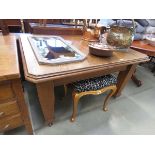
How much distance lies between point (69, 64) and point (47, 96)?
1.06 feet

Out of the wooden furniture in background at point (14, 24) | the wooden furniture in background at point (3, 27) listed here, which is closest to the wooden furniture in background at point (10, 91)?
the wooden furniture in background at point (3, 27)

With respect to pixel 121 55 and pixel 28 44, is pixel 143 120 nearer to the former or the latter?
pixel 121 55

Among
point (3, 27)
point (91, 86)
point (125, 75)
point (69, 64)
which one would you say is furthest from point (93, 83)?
point (3, 27)

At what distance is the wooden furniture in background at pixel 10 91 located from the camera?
2.18ft

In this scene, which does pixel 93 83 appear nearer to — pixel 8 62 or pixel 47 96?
pixel 47 96

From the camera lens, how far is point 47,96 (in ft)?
3.26

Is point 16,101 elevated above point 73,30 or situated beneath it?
situated beneath

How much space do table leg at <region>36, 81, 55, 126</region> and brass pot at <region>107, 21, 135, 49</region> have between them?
2.42 ft

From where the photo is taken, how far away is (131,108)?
1602 millimetres

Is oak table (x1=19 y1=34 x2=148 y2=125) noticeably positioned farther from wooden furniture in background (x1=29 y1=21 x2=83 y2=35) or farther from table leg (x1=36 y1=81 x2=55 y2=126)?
wooden furniture in background (x1=29 y1=21 x2=83 y2=35)

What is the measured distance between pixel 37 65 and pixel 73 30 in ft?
3.04
